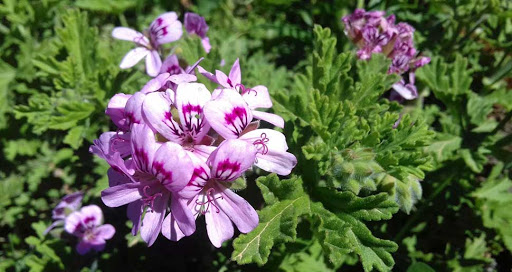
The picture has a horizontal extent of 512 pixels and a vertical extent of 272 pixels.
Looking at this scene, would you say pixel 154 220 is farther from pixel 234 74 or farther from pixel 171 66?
pixel 171 66

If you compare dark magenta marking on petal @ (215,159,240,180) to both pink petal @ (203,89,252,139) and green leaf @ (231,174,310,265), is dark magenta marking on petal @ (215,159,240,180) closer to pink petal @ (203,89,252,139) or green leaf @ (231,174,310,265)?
pink petal @ (203,89,252,139)

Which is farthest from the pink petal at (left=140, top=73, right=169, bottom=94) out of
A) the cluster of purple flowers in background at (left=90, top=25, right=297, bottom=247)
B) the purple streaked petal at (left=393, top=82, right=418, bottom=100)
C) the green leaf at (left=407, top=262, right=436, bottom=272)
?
the green leaf at (left=407, top=262, right=436, bottom=272)

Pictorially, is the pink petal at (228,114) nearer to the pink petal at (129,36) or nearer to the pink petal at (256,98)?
the pink petal at (256,98)

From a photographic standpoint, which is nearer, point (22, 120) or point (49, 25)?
point (22, 120)

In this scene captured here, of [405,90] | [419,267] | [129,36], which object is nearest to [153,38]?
[129,36]

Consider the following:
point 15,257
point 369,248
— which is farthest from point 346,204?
point 15,257

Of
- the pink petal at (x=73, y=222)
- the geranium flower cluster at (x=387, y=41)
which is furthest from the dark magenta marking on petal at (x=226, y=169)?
the pink petal at (x=73, y=222)

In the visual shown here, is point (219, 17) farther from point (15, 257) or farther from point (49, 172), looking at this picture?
point (15, 257)
